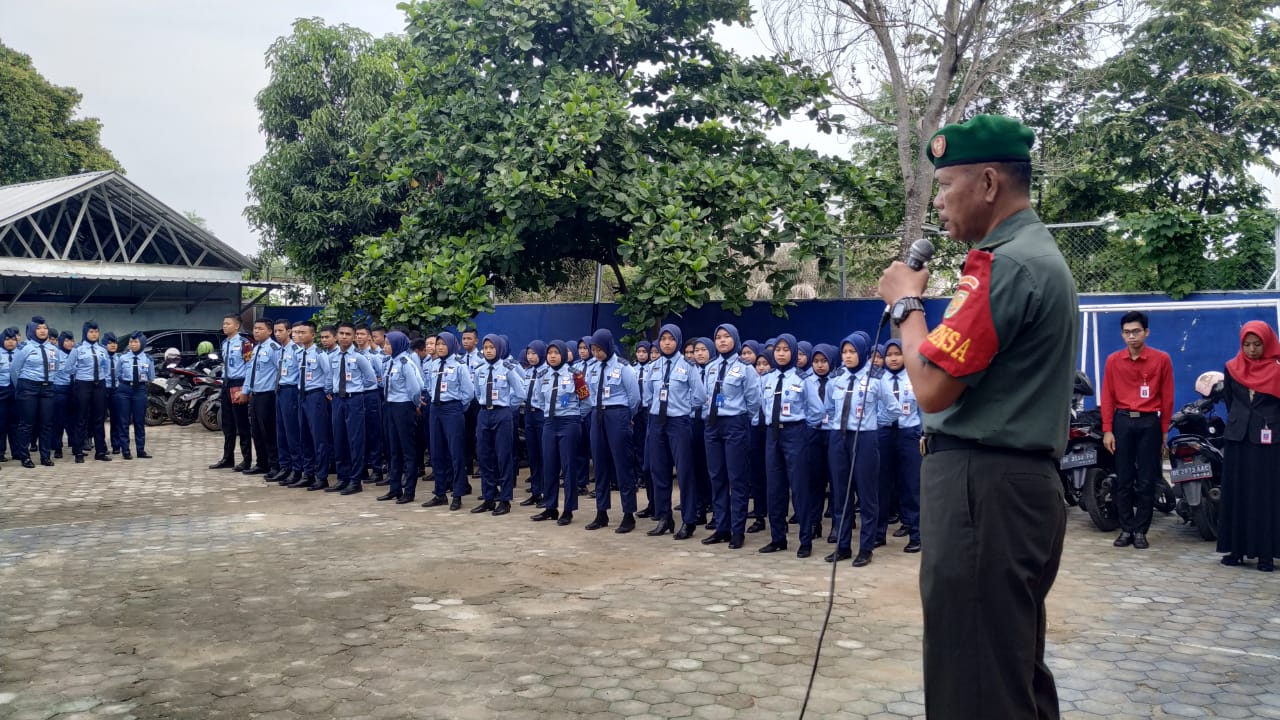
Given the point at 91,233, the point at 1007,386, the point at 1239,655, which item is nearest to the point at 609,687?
the point at 1007,386

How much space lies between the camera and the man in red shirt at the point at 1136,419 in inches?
283

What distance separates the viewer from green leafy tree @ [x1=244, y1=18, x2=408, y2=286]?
18609 millimetres

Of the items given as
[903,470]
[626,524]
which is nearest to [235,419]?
[626,524]

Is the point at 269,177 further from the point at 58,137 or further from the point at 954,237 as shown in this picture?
the point at 954,237

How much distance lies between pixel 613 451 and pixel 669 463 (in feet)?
1.72

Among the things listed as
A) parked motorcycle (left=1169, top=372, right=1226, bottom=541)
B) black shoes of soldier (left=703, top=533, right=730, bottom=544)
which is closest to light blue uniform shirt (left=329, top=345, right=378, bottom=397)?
black shoes of soldier (left=703, top=533, right=730, bottom=544)

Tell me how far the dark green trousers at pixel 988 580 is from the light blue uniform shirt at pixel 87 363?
13.4 m

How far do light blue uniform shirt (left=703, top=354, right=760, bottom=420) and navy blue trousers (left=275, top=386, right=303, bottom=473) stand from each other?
219 inches

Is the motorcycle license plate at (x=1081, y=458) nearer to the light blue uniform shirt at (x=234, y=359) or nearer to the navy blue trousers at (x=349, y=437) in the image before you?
the navy blue trousers at (x=349, y=437)

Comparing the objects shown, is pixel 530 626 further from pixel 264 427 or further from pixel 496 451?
pixel 264 427

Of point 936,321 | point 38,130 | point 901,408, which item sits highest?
point 38,130

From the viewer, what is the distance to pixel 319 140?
734 inches

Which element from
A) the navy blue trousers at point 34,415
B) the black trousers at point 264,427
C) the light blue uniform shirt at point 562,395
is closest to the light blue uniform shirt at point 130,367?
the navy blue trousers at point 34,415

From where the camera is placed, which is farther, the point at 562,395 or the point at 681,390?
the point at 562,395
